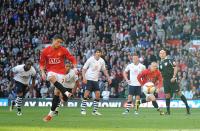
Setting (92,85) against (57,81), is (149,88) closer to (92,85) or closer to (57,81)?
(92,85)

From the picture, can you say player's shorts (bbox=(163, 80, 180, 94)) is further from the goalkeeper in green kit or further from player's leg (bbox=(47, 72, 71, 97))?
player's leg (bbox=(47, 72, 71, 97))

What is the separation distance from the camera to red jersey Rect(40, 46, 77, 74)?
22047mm

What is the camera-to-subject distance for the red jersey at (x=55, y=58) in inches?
868

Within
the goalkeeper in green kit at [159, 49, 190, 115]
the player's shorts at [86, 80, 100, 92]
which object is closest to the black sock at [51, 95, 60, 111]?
the goalkeeper in green kit at [159, 49, 190, 115]

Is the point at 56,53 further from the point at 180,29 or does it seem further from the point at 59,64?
the point at 180,29

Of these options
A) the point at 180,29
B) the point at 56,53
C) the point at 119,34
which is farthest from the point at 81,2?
the point at 56,53

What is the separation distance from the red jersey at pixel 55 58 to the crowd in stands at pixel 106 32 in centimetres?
1644

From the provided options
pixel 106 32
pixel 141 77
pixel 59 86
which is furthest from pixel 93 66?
pixel 106 32

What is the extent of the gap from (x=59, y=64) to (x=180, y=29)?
2157 cm

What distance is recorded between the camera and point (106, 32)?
44.6m

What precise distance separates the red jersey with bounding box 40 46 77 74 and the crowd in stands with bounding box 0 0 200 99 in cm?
1644

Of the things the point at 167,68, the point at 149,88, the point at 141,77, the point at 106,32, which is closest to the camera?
the point at 167,68

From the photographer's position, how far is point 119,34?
1735 inches

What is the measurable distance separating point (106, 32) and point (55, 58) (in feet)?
74.4
